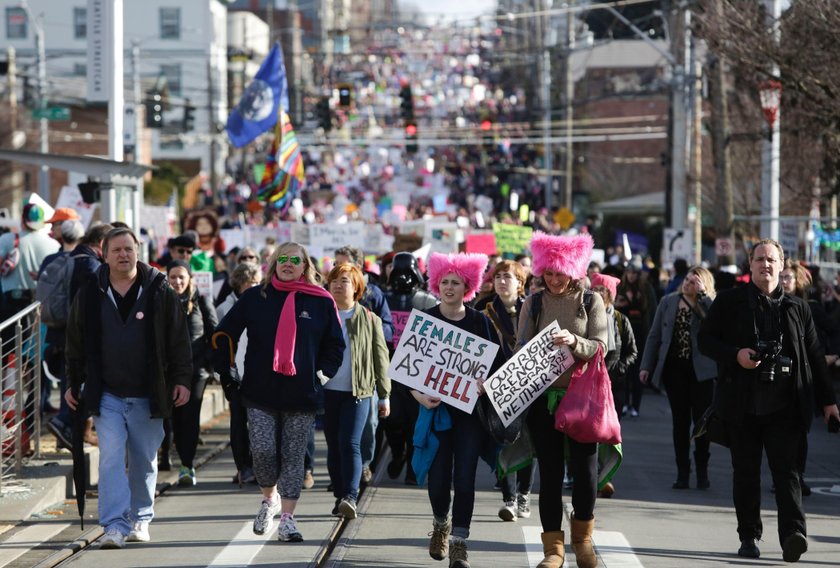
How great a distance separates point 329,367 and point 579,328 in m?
1.79

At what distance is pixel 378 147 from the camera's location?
231ft

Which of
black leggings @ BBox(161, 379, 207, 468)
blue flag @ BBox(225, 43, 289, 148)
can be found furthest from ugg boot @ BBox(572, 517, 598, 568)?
blue flag @ BBox(225, 43, 289, 148)

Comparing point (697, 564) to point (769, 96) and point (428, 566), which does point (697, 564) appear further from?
point (769, 96)

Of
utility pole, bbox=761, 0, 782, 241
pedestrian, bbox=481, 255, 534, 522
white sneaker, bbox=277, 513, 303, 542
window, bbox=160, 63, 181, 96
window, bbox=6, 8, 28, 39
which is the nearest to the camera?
white sneaker, bbox=277, 513, 303, 542

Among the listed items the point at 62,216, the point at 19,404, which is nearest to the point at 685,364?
the point at 19,404

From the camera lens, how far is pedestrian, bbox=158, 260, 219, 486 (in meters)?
12.2

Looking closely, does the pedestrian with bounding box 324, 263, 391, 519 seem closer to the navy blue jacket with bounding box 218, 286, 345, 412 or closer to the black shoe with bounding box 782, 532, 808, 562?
the navy blue jacket with bounding box 218, 286, 345, 412

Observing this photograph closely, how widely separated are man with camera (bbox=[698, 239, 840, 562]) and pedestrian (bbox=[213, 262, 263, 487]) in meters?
3.27

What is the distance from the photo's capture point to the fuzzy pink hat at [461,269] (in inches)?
362

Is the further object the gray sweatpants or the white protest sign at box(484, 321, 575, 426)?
the gray sweatpants

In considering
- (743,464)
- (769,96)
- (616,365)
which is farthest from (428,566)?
(769,96)

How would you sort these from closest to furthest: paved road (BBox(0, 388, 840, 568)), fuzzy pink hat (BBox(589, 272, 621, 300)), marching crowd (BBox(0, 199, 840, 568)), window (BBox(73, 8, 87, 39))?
marching crowd (BBox(0, 199, 840, 568)) < paved road (BBox(0, 388, 840, 568)) < fuzzy pink hat (BBox(589, 272, 621, 300)) < window (BBox(73, 8, 87, 39))

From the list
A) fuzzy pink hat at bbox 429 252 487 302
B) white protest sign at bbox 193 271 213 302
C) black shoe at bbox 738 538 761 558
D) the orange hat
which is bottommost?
black shoe at bbox 738 538 761 558

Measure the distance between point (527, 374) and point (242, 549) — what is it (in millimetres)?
2170
